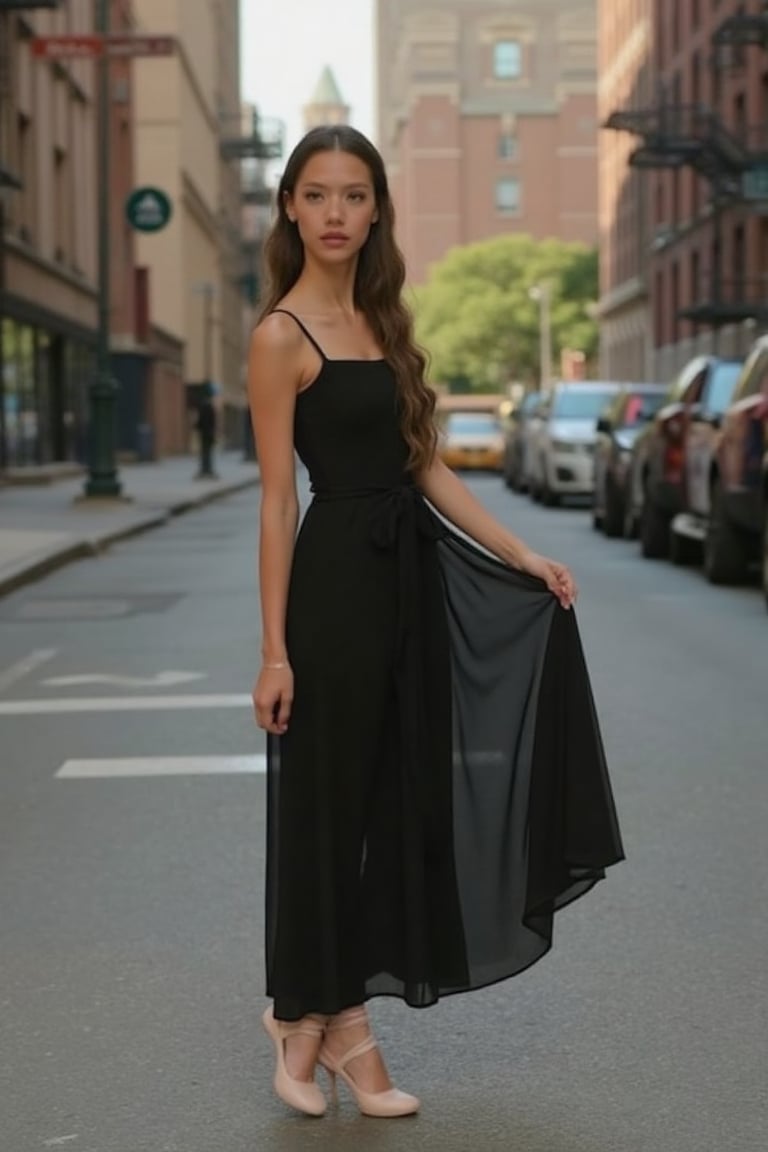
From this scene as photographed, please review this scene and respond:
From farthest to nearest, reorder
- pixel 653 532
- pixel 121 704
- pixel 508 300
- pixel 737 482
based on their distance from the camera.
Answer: pixel 508 300 → pixel 653 532 → pixel 737 482 → pixel 121 704

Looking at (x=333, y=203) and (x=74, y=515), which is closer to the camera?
(x=333, y=203)

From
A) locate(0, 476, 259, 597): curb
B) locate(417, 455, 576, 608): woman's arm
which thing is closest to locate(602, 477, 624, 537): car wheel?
locate(0, 476, 259, 597): curb

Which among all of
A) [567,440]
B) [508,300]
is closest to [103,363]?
[567,440]

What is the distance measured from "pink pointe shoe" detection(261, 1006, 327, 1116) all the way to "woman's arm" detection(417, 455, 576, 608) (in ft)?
3.23

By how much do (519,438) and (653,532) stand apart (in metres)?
17.3

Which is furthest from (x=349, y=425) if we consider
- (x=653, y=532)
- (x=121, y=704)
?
(x=653, y=532)

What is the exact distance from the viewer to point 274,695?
4.23 metres

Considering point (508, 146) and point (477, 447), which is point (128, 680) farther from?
point (508, 146)

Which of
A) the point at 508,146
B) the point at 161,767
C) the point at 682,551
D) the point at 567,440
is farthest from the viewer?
the point at 508,146

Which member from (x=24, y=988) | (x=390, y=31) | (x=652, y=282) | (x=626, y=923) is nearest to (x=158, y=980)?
(x=24, y=988)

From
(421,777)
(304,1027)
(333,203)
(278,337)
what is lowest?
(304,1027)

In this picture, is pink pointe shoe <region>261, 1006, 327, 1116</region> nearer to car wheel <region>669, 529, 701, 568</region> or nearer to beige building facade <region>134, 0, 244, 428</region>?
car wheel <region>669, 529, 701, 568</region>

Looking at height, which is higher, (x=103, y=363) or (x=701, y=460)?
(x=103, y=363)

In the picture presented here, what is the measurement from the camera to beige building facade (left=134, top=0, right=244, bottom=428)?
74.9 meters
